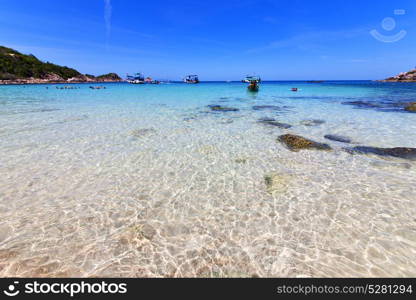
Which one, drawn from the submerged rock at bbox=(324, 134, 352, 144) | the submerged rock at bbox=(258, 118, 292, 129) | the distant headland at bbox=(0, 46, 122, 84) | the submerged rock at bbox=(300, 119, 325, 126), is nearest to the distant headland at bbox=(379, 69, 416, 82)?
the submerged rock at bbox=(300, 119, 325, 126)

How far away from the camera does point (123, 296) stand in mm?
3482

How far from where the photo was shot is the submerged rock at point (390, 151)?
959 cm

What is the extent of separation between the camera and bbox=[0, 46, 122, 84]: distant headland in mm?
96375

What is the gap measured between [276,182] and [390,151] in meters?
7.38

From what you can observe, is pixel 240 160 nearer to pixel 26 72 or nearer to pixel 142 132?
pixel 142 132

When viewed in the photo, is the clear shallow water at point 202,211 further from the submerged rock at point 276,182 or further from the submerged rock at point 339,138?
the submerged rock at point 339,138

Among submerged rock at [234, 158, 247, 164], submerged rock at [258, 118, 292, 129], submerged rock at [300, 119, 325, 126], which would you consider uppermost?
submerged rock at [300, 119, 325, 126]

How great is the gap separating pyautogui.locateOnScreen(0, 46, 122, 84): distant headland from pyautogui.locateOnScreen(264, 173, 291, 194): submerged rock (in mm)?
121756

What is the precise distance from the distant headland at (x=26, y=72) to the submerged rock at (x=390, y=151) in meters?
124

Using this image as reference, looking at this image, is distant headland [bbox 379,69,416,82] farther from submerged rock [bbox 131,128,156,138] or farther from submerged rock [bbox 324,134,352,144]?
submerged rock [bbox 131,128,156,138]

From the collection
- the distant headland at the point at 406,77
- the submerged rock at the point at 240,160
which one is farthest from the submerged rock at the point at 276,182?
the distant headland at the point at 406,77

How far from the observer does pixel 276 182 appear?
7.39 m

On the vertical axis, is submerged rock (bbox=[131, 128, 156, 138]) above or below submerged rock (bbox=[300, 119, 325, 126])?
below

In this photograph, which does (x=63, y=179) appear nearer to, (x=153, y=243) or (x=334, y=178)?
(x=153, y=243)
